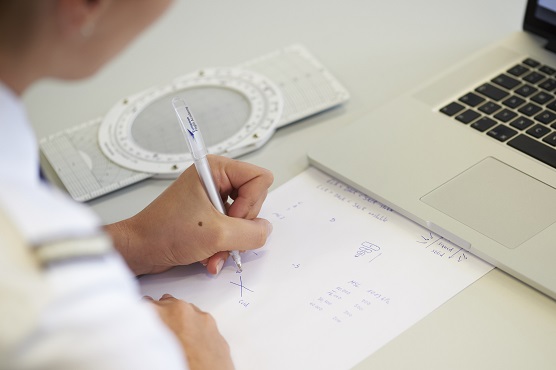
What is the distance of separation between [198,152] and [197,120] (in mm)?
214

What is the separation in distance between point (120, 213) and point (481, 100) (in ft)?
1.45

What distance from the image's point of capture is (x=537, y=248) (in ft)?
2.45

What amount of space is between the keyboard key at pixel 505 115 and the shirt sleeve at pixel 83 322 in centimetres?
Result: 56

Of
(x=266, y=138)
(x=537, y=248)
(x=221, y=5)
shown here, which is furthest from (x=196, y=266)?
(x=221, y=5)

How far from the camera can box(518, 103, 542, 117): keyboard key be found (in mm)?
908

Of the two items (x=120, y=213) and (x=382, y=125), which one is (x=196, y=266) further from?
(x=382, y=125)

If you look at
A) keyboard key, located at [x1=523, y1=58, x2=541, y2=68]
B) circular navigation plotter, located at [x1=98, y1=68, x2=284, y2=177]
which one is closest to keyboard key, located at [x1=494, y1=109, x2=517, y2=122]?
keyboard key, located at [x1=523, y1=58, x2=541, y2=68]

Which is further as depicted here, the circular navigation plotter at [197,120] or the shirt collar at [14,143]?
the circular navigation plotter at [197,120]

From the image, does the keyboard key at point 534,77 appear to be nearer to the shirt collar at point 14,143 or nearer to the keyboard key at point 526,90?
the keyboard key at point 526,90

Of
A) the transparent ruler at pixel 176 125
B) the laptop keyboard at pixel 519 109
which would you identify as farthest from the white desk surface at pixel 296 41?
the laptop keyboard at pixel 519 109

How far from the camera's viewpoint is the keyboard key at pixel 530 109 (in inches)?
35.8

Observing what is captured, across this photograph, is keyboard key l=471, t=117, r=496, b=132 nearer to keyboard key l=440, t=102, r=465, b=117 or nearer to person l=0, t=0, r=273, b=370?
keyboard key l=440, t=102, r=465, b=117

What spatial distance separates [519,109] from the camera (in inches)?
36.1

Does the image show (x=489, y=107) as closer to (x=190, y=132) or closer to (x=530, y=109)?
(x=530, y=109)
